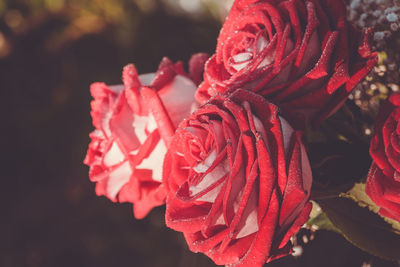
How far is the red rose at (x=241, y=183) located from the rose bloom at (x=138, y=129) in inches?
2.3

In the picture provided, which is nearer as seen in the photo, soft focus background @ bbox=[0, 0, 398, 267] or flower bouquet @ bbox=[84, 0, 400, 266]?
flower bouquet @ bbox=[84, 0, 400, 266]

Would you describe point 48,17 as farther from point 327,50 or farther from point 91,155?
point 327,50

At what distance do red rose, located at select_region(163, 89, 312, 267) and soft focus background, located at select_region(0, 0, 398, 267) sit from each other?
2.30ft

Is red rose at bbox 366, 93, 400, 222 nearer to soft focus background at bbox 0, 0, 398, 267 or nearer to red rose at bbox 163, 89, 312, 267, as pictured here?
red rose at bbox 163, 89, 312, 267

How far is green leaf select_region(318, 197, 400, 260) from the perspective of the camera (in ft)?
0.97

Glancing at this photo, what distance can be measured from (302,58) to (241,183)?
0.10 metres

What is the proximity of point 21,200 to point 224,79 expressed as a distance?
114 centimetres

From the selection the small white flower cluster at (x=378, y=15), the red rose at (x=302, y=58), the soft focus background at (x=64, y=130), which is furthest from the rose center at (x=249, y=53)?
the soft focus background at (x=64, y=130)

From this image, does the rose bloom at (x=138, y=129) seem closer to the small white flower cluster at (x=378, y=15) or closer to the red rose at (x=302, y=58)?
the red rose at (x=302, y=58)

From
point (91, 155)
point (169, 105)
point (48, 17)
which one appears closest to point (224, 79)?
point (169, 105)

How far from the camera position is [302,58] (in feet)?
0.90

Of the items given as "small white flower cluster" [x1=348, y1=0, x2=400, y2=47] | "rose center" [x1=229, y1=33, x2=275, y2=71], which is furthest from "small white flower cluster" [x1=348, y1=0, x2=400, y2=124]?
"rose center" [x1=229, y1=33, x2=275, y2=71]

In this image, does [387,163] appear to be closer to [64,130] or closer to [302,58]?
[302,58]

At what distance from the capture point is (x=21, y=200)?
1.25 m
